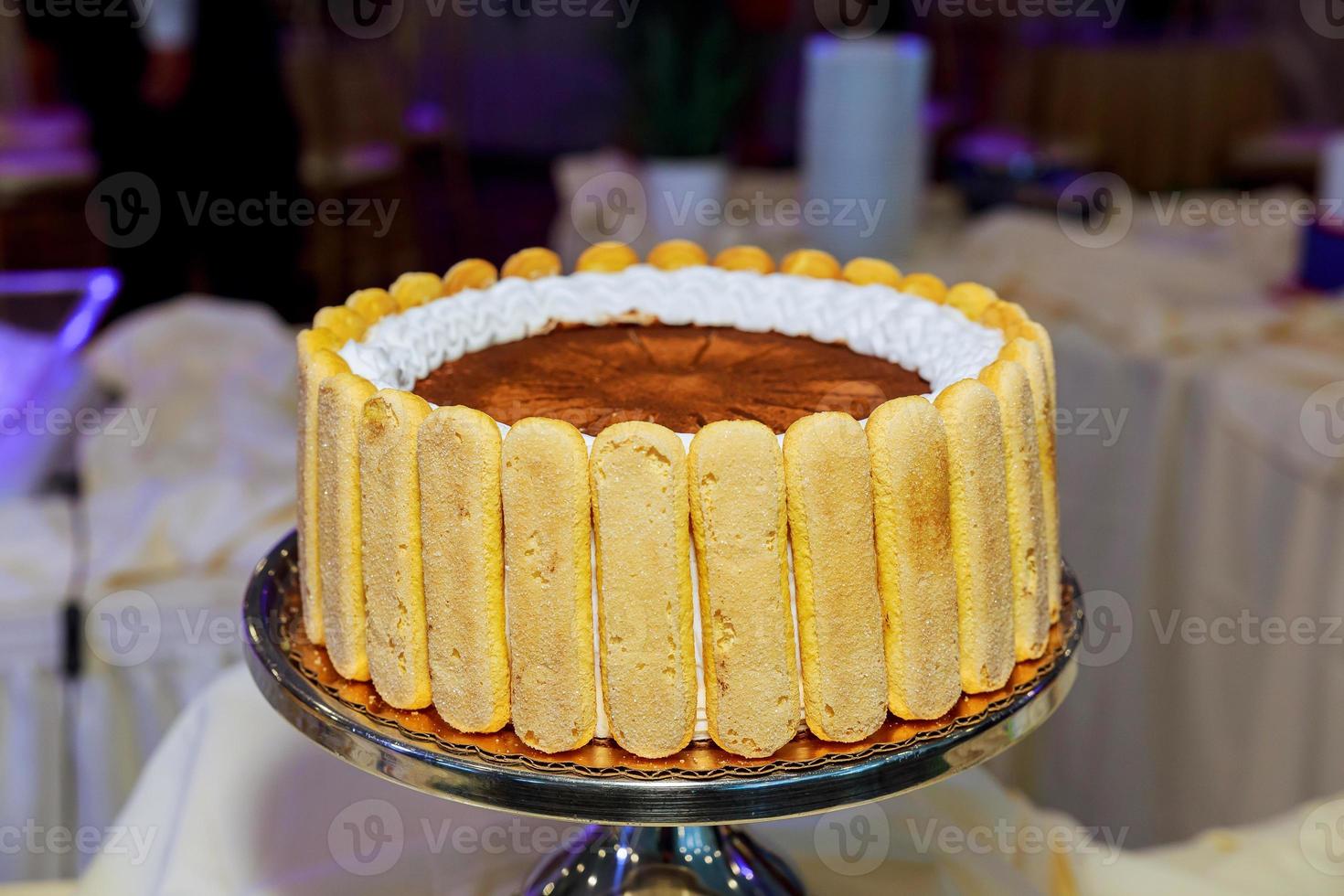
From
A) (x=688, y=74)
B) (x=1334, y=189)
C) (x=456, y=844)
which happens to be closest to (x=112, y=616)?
A: (x=456, y=844)

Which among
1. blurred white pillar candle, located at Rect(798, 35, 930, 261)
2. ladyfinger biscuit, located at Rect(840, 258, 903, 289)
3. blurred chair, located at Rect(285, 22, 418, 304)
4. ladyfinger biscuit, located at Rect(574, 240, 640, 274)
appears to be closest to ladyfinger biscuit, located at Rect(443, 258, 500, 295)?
ladyfinger biscuit, located at Rect(574, 240, 640, 274)

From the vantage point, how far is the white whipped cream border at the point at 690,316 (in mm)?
1025

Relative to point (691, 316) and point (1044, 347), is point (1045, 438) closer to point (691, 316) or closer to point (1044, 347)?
Answer: point (1044, 347)

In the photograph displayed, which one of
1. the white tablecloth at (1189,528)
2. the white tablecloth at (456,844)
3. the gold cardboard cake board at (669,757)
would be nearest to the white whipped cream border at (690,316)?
the gold cardboard cake board at (669,757)

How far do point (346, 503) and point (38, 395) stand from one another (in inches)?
47.1

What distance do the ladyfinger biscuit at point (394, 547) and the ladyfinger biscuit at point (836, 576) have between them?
25 cm

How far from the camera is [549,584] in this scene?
0.79 meters

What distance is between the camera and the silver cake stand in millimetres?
746

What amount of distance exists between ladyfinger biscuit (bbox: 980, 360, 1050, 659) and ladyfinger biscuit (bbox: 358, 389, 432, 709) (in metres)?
0.40

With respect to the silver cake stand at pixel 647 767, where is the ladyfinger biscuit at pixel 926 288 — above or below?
above

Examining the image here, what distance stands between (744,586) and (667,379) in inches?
11.7

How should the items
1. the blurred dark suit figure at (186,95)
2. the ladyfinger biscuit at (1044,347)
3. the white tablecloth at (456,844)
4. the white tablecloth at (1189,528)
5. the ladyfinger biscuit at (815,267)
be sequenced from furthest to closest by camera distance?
the blurred dark suit figure at (186,95), the white tablecloth at (1189,528), the ladyfinger biscuit at (815,267), the white tablecloth at (456,844), the ladyfinger biscuit at (1044,347)

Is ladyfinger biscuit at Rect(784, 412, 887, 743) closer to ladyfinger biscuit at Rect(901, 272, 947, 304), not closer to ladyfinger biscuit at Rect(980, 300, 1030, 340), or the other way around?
ladyfinger biscuit at Rect(980, 300, 1030, 340)

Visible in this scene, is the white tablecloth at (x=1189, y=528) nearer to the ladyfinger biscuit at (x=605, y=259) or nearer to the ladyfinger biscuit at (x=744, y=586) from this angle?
the ladyfinger biscuit at (x=605, y=259)
